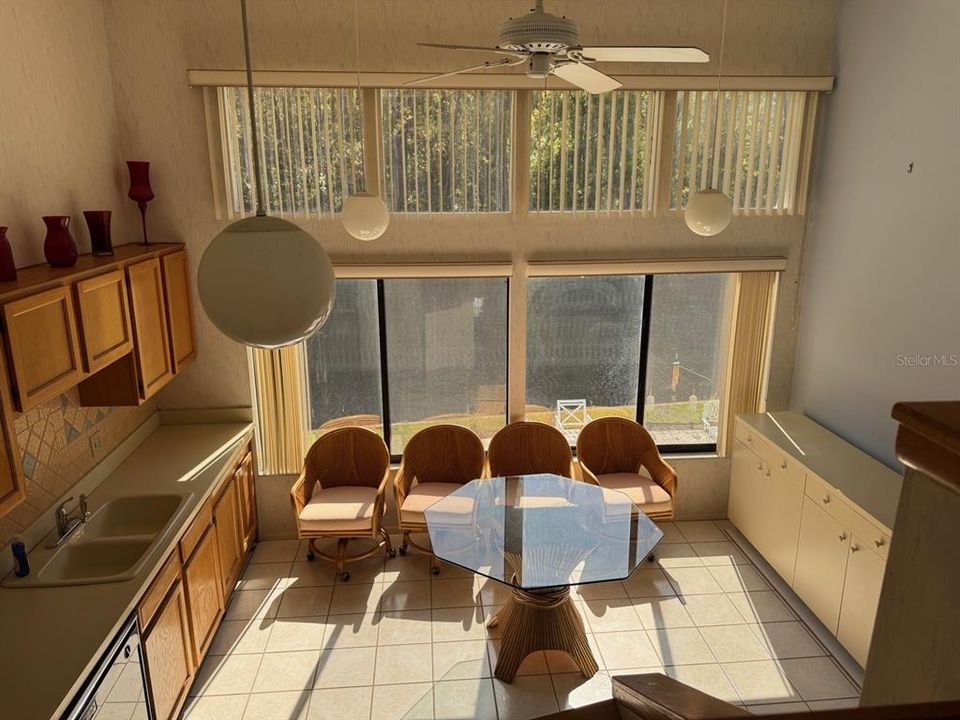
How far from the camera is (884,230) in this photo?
168 inches

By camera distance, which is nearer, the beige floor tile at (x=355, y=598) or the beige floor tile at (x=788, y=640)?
the beige floor tile at (x=788, y=640)

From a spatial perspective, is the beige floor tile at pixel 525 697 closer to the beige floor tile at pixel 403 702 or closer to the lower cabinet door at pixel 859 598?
the beige floor tile at pixel 403 702

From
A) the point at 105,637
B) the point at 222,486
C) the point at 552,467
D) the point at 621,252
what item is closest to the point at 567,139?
the point at 621,252

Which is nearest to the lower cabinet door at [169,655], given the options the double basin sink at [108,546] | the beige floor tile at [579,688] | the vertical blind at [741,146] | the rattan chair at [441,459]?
the double basin sink at [108,546]

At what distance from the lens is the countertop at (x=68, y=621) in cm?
242

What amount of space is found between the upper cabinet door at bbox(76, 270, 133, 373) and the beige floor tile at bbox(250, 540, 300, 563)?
1989 mm

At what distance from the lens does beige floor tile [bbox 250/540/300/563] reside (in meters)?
5.03

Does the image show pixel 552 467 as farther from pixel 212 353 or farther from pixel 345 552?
pixel 212 353

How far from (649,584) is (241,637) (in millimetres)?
2658

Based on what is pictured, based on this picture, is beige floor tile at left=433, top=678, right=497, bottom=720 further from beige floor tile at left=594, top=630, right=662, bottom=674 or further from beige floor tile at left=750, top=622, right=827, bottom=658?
beige floor tile at left=750, top=622, right=827, bottom=658

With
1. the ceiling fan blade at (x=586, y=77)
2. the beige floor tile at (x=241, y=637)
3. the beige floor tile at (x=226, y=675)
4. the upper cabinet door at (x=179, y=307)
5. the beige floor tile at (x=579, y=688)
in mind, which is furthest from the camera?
the upper cabinet door at (x=179, y=307)

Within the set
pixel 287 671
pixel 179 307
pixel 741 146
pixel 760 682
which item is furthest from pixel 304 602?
pixel 741 146

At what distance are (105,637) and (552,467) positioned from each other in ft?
10.4

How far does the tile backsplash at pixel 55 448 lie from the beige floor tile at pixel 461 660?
225cm
